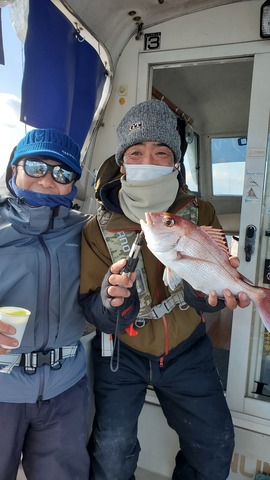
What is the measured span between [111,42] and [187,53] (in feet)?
2.18

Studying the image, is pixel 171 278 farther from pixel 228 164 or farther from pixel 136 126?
pixel 228 164

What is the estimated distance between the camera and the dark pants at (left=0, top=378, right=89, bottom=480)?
1767mm

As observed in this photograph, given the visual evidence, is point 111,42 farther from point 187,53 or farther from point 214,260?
point 214,260

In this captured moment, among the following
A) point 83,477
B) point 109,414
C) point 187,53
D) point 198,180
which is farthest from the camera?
point 198,180

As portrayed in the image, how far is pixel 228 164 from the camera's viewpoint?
6.05 m

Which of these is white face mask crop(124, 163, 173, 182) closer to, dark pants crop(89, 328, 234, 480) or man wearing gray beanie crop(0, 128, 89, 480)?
man wearing gray beanie crop(0, 128, 89, 480)

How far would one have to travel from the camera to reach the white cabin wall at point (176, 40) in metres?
2.86

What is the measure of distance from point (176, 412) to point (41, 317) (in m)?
1.08

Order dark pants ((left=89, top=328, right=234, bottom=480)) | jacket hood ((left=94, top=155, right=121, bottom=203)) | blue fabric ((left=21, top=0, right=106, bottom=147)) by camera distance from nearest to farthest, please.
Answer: dark pants ((left=89, top=328, right=234, bottom=480)) < jacket hood ((left=94, top=155, right=121, bottom=203)) < blue fabric ((left=21, top=0, right=106, bottom=147))

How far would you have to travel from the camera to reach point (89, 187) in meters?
3.43

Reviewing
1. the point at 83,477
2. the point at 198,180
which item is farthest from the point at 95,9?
the point at 198,180

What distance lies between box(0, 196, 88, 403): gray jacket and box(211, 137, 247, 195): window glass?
15.2ft

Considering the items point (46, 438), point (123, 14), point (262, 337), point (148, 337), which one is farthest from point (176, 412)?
point (123, 14)

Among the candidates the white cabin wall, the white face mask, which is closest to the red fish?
the white face mask
